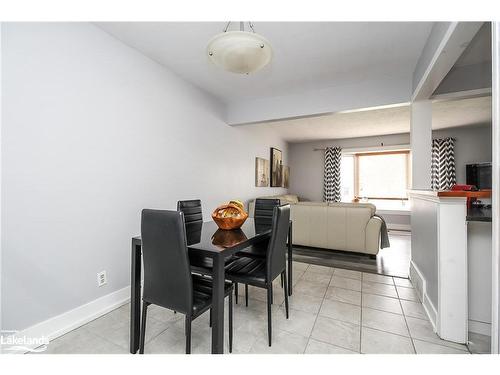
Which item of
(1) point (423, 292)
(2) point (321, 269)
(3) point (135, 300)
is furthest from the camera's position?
(2) point (321, 269)

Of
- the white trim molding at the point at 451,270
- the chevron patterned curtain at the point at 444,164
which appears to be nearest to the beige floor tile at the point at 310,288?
the white trim molding at the point at 451,270

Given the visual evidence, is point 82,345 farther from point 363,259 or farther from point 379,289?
point 363,259

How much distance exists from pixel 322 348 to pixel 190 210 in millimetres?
1632

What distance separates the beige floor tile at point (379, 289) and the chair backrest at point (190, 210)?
1.89m

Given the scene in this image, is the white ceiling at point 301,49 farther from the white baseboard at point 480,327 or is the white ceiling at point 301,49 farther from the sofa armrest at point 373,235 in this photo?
the white baseboard at point 480,327

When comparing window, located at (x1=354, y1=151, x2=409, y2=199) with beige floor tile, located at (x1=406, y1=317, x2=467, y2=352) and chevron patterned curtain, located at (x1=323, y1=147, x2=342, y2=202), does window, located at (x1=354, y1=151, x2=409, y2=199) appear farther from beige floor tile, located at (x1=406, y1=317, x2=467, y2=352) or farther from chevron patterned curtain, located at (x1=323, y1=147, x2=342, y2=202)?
beige floor tile, located at (x1=406, y1=317, x2=467, y2=352)

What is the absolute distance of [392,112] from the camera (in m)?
4.04

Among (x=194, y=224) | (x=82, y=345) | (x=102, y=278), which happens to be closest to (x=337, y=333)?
(x=194, y=224)

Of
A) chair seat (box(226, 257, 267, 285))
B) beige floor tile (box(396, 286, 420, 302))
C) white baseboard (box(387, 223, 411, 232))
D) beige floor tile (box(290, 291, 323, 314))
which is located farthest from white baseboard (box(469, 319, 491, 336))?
white baseboard (box(387, 223, 411, 232))

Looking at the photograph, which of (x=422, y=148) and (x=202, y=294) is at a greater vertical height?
(x=422, y=148)

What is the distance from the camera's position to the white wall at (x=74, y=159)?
148 cm

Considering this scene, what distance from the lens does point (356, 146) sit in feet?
19.8

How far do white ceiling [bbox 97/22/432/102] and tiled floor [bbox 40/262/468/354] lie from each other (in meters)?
2.40
